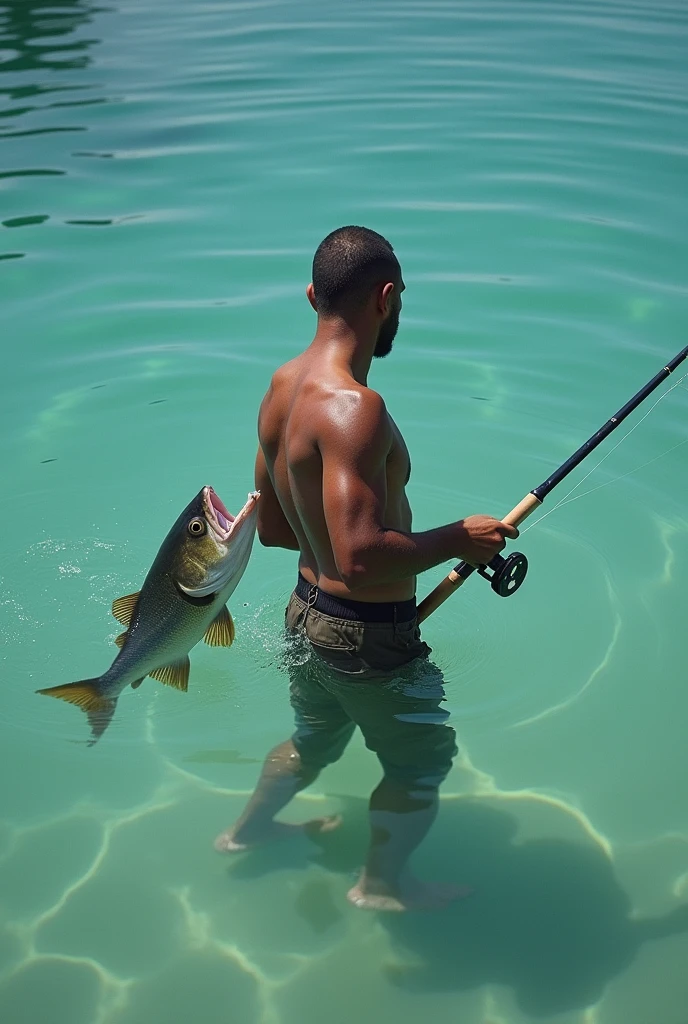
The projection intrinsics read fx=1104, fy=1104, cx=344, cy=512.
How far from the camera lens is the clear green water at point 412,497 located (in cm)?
360

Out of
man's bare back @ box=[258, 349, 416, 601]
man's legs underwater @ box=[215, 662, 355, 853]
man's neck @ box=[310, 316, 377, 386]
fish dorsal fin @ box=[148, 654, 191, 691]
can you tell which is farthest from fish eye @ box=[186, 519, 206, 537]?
man's legs underwater @ box=[215, 662, 355, 853]

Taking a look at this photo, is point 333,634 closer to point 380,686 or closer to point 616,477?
point 380,686

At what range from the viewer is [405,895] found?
367 cm

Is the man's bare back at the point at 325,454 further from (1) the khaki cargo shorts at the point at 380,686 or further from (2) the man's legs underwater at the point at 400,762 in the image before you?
(2) the man's legs underwater at the point at 400,762

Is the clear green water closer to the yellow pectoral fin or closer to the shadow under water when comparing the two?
the shadow under water

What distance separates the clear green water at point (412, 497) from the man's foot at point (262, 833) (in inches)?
2.1

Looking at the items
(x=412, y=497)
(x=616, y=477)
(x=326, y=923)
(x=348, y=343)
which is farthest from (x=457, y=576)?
(x=616, y=477)

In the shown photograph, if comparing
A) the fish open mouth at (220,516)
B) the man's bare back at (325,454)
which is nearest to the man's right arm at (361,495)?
the man's bare back at (325,454)

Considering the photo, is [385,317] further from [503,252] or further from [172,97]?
[172,97]

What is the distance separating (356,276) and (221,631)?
3.89 ft

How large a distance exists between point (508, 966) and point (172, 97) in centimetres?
1145

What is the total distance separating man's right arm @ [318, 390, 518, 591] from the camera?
3.04 metres

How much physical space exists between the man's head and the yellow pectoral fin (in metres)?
1.00

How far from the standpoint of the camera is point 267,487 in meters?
3.87
